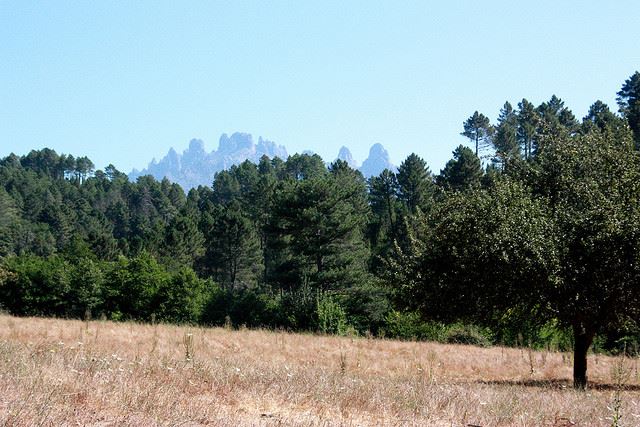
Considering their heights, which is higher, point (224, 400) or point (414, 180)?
point (414, 180)

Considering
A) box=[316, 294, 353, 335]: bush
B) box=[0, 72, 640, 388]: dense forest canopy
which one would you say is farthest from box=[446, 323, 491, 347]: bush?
box=[316, 294, 353, 335]: bush

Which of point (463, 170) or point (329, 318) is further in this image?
point (463, 170)

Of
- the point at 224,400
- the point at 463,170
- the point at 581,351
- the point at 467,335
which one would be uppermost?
the point at 463,170

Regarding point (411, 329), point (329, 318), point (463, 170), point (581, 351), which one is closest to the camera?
point (581, 351)

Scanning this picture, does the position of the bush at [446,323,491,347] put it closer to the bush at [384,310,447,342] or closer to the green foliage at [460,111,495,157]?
the bush at [384,310,447,342]

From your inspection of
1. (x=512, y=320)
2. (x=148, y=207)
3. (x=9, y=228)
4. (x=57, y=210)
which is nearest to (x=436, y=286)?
(x=512, y=320)

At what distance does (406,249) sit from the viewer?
5597cm

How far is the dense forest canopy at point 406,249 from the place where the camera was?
48.4ft

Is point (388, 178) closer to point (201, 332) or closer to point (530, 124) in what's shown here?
point (530, 124)

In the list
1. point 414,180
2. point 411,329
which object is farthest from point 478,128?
point 411,329

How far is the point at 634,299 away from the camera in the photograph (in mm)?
14711

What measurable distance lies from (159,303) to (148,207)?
88.4m

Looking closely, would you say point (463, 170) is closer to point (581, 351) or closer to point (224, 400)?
point (581, 351)

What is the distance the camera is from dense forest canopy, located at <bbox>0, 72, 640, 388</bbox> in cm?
1474
